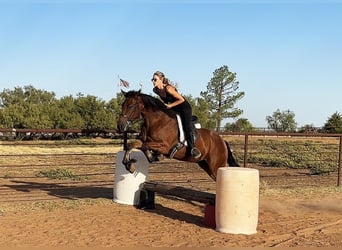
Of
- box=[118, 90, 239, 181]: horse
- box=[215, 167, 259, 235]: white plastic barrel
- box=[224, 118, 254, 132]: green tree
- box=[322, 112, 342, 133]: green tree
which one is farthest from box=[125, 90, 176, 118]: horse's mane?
box=[224, 118, 254, 132]: green tree

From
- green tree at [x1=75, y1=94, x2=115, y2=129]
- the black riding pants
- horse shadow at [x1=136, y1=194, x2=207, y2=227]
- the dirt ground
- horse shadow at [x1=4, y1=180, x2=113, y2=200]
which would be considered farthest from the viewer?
green tree at [x1=75, y1=94, x2=115, y2=129]

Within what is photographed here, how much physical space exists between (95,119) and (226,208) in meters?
50.2

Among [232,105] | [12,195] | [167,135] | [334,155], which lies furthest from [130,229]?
[232,105]

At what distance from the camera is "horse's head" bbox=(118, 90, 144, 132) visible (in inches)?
329

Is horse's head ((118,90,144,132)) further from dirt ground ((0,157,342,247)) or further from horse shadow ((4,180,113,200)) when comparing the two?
horse shadow ((4,180,113,200))

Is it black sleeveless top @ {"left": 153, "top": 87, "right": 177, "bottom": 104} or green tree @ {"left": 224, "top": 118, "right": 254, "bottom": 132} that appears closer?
black sleeveless top @ {"left": 153, "top": 87, "right": 177, "bottom": 104}

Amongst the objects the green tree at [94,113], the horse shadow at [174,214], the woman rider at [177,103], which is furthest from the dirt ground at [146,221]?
the green tree at [94,113]

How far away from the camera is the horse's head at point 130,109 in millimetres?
8360

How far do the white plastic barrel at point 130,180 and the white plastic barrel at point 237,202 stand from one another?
2658mm

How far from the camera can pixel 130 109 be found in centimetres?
846

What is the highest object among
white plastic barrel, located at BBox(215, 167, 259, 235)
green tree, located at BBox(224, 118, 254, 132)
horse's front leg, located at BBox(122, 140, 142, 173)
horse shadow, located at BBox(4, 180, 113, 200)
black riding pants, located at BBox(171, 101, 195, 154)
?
green tree, located at BBox(224, 118, 254, 132)

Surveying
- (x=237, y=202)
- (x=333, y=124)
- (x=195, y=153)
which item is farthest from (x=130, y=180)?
(x=333, y=124)

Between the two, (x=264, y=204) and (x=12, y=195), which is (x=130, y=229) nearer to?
(x=264, y=204)

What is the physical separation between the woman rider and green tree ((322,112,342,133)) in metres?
57.0
